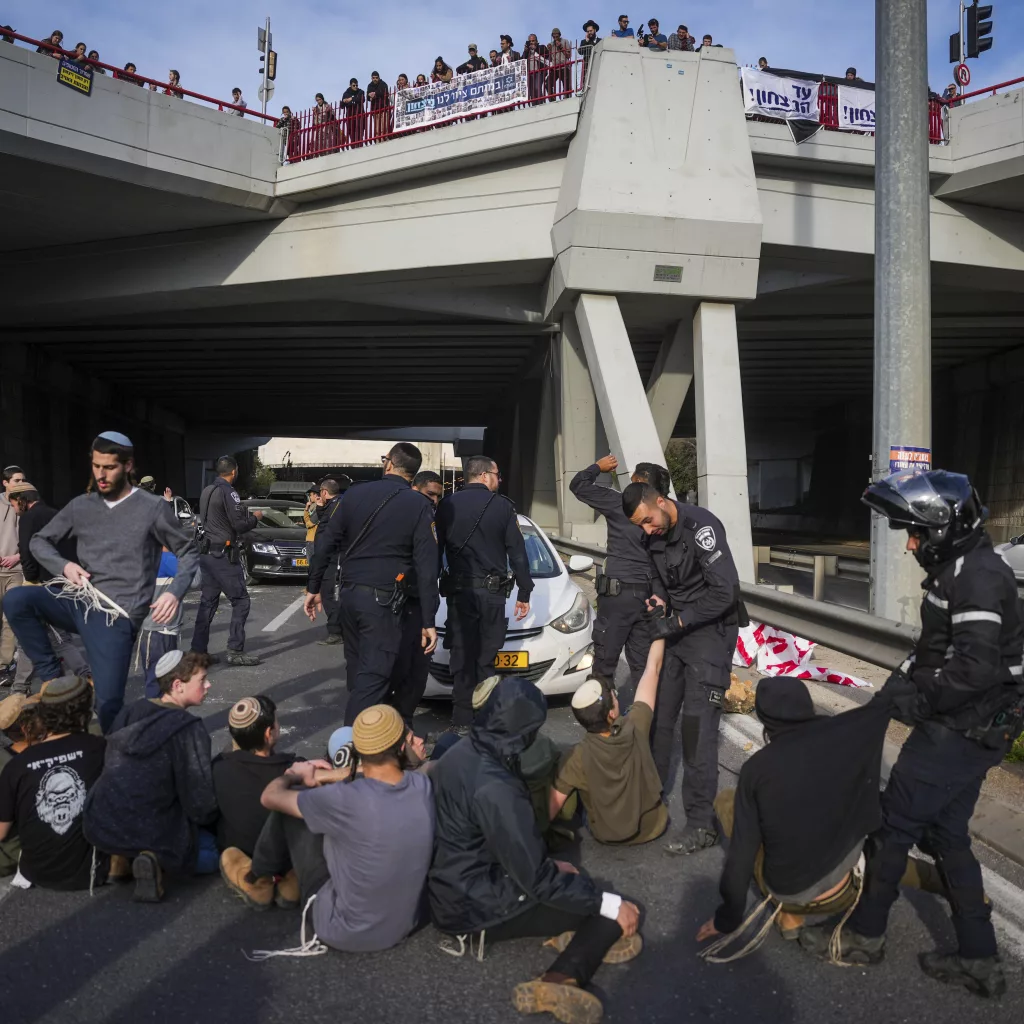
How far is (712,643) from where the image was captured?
186 inches

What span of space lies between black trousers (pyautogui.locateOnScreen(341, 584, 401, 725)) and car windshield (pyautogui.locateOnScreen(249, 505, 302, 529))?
1307 cm

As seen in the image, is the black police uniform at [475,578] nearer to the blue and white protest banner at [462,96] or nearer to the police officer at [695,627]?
the police officer at [695,627]

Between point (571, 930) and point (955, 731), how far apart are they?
4.98 feet

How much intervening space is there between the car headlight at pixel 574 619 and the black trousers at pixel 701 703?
2.50 m

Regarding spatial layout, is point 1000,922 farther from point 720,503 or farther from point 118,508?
point 720,503

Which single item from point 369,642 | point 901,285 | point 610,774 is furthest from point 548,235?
point 610,774

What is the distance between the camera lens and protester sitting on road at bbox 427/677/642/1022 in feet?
10.6

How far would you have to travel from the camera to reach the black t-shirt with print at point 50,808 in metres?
3.88

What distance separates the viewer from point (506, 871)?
10.8ft

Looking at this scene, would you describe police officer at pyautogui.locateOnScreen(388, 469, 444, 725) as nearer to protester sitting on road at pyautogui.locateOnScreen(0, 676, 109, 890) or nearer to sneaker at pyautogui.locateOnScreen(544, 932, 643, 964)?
protester sitting on road at pyautogui.locateOnScreen(0, 676, 109, 890)

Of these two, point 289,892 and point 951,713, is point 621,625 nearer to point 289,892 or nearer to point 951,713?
point 289,892

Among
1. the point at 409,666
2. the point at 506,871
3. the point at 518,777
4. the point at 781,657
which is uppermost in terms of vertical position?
the point at 518,777

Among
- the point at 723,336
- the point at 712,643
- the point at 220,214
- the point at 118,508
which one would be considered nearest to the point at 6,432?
the point at 220,214

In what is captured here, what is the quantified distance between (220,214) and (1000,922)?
60.1 ft
